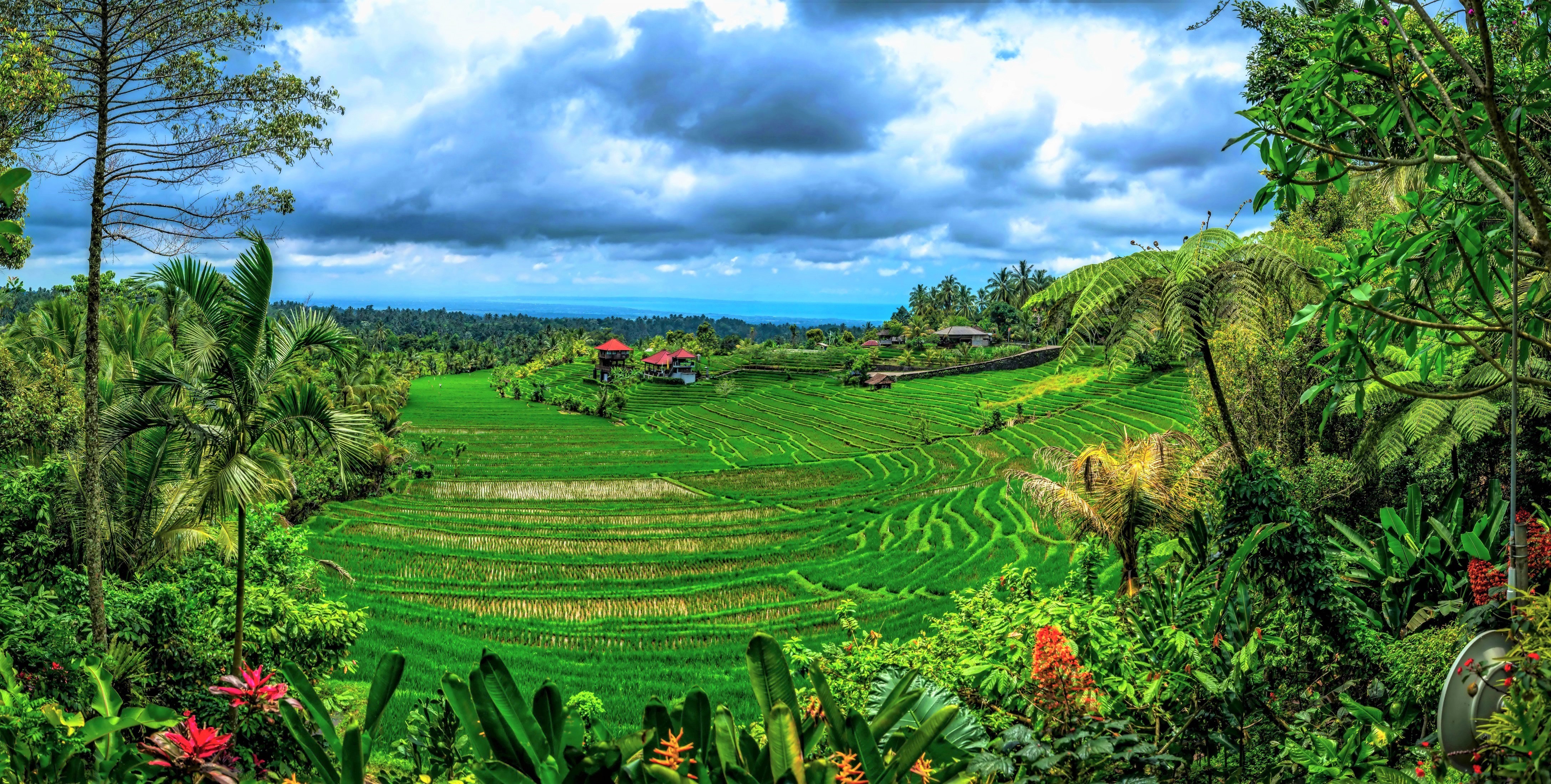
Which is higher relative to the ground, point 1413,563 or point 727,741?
point 727,741

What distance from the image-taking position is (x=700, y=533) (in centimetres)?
2728

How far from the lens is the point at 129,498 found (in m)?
8.90

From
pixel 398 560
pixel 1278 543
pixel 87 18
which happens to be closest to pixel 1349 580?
pixel 1278 543

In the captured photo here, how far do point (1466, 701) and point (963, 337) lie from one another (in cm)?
6908

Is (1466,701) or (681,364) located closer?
(1466,701)

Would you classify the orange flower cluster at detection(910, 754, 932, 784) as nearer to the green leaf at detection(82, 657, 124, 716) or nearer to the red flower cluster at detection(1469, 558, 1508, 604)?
the green leaf at detection(82, 657, 124, 716)

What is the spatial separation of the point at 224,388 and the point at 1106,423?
35.1 metres

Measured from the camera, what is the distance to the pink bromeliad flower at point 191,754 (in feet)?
8.15

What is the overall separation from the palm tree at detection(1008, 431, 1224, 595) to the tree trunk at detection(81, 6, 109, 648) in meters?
9.98

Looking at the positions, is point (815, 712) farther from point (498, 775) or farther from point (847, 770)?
point (498, 775)

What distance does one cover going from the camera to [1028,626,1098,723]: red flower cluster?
353cm

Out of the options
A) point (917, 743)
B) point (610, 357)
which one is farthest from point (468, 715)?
point (610, 357)

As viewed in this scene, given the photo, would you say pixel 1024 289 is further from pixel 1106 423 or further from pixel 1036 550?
pixel 1036 550

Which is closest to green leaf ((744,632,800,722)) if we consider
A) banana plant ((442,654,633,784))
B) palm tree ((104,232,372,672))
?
banana plant ((442,654,633,784))
